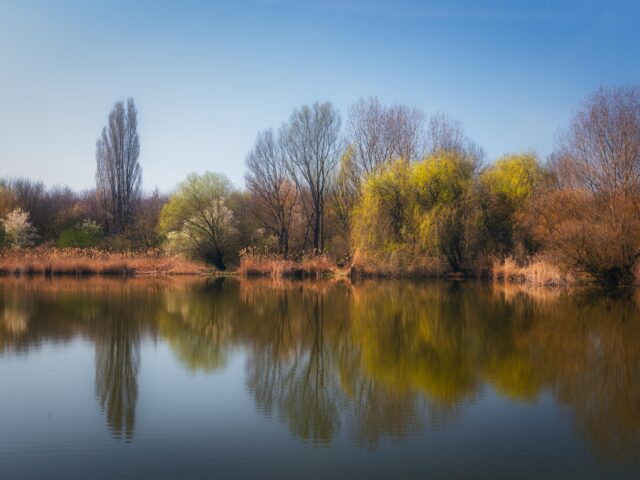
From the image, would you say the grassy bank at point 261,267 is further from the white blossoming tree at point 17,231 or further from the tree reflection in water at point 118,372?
the tree reflection in water at point 118,372

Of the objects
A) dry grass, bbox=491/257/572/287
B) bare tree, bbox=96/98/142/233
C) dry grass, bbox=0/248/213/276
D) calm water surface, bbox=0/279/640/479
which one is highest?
bare tree, bbox=96/98/142/233

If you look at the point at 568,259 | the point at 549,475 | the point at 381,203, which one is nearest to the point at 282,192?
the point at 381,203

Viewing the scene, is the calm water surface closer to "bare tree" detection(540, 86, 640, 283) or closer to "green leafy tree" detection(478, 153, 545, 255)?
"bare tree" detection(540, 86, 640, 283)

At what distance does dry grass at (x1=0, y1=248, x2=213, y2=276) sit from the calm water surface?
19.1m

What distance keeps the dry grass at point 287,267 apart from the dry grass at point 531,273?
8.94 m

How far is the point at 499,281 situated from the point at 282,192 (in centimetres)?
1759

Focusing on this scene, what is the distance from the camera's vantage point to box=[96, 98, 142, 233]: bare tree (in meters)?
43.1

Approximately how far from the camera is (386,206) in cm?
2986

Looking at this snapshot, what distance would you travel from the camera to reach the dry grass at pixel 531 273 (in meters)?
25.0

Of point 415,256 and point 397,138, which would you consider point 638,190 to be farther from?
point 397,138

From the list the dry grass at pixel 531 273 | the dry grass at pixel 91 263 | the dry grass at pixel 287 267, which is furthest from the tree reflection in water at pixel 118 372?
the dry grass at pixel 91 263

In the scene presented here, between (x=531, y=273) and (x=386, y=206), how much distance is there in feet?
26.2

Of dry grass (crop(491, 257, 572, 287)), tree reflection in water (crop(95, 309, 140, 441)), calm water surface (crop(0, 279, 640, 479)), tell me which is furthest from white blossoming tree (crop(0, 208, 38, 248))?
dry grass (crop(491, 257, 572, 287))

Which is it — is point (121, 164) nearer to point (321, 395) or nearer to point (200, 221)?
point (200, 221)
